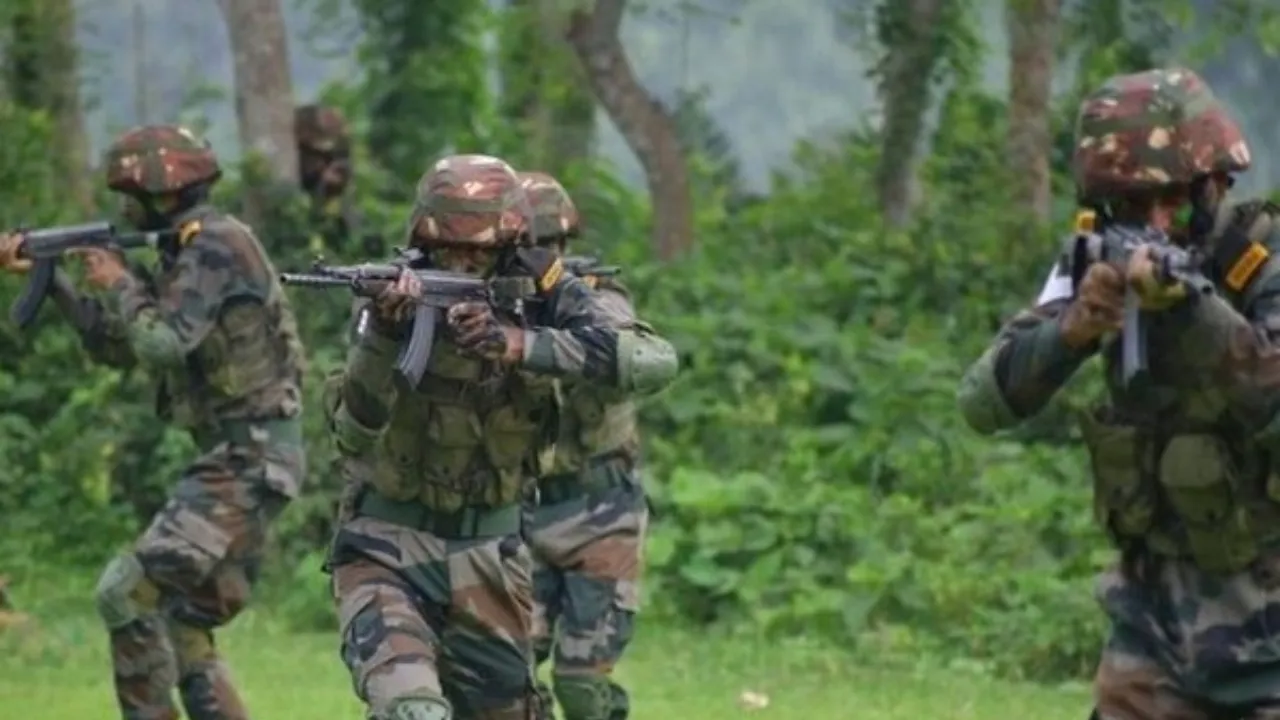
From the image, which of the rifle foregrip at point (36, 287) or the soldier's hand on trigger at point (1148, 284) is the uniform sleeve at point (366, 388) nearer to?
the soldier's hand on trigger at point (1148, 284)

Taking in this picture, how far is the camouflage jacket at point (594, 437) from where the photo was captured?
9945 millimetres

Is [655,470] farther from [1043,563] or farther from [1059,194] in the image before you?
[1059,194]

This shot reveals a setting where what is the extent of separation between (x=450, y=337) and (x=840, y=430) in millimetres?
8541

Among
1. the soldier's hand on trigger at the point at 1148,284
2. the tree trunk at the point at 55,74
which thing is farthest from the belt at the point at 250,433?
the tree trunk at the point at 55,74

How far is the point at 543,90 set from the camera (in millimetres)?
19891

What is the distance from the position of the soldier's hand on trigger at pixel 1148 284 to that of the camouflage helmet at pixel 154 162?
15.1 feet

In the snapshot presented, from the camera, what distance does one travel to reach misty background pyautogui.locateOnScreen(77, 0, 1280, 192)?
22.0 metres

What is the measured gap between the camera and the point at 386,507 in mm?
8266

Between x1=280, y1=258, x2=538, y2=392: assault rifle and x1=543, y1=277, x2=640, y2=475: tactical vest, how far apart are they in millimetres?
1822

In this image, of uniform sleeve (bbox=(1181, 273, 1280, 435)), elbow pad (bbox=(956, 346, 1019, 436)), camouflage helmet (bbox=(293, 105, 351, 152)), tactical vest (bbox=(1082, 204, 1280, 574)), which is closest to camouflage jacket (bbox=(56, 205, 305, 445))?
elbow pad (bbox=(956, 346, 1019, 436))

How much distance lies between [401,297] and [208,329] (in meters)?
2.31

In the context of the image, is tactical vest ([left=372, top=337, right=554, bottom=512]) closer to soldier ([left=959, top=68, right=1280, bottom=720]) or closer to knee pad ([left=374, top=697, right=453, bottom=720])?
knee pad ([left=374, top=697, right=453, bottom=720])

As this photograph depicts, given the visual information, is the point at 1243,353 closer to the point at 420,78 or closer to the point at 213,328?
the point at 213,328

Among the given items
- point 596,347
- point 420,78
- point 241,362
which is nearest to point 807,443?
point 420,78
